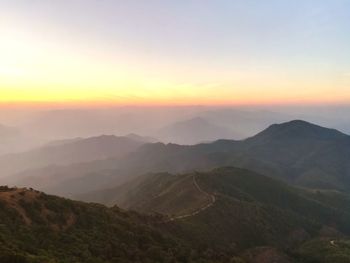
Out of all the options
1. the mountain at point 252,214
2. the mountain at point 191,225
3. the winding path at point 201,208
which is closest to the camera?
the mountain at point 191,225

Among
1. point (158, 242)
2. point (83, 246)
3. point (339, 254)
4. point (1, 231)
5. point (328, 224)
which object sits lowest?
point (328, 224)

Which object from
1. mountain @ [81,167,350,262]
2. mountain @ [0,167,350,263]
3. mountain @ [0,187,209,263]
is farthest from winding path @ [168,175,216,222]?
mountain @ [0,187,209,263]

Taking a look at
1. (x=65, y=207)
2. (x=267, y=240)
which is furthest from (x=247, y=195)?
(x=65, y=207)

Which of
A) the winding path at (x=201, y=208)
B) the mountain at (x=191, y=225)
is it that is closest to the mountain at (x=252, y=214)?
the winding path at (x=201, y=208)

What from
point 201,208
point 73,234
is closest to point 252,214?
point 201,208

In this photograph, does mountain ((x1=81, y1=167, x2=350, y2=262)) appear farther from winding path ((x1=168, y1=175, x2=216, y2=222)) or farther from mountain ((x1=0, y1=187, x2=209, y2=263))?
mountain ((x1=0, y1=187, x2=209, y2=263))

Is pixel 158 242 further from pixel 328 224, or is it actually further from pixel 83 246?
pixel 328 224

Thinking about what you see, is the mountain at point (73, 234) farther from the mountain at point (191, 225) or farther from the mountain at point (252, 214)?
the mountain at point (252, 214)

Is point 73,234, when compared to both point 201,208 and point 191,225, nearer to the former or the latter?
point 191,225
